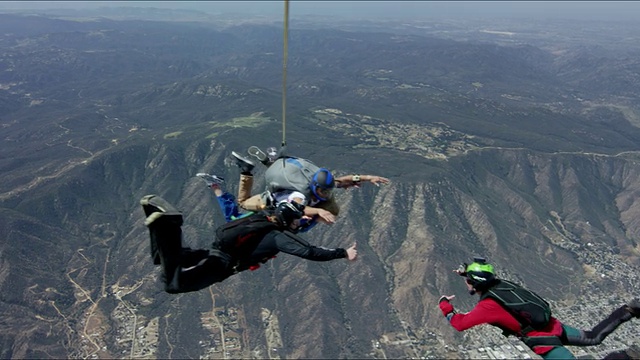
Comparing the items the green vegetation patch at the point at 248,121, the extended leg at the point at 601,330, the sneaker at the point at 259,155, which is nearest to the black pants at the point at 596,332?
the extended leg at the point at 601,330

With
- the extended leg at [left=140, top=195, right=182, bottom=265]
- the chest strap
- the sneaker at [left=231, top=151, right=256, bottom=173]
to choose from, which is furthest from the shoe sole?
the chest strap

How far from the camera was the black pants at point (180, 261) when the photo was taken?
884 centimetres

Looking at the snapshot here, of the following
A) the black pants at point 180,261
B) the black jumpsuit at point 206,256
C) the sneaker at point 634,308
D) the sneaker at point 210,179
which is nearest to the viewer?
the black pants at point 180,261

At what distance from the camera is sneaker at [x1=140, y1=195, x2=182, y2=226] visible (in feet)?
Result: 27.5

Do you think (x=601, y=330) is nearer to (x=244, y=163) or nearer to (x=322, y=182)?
(x=322, y=182)

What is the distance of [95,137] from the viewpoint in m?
184

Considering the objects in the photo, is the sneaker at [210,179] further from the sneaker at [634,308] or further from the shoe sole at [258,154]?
the sneaker at [634,308]

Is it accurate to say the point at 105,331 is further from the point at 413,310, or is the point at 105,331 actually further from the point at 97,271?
the point at 413,310

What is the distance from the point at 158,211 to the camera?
28.2ft

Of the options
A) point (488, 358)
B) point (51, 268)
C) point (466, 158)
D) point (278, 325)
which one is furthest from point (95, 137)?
point (488, 358)

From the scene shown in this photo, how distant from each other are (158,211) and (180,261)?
129 cm

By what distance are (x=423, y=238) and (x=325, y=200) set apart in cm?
10936

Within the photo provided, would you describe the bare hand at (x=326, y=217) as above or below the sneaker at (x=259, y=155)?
below

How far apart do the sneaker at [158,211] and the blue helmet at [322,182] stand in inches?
117
